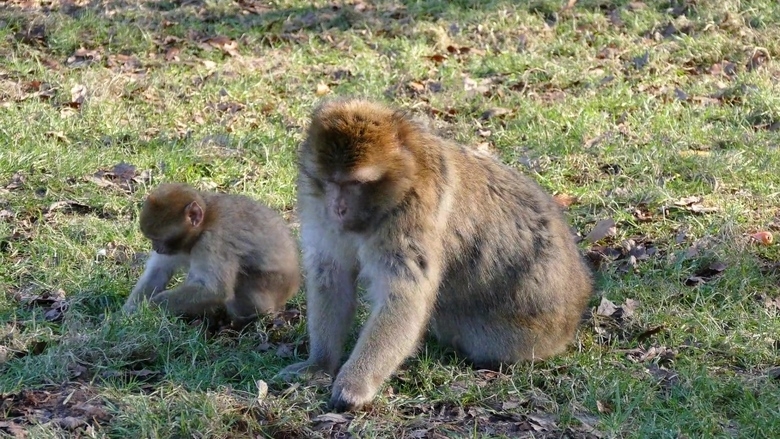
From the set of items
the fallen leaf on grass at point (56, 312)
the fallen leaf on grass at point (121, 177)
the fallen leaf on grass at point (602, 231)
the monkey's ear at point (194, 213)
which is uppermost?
the monkey's ear at point (194, 213)

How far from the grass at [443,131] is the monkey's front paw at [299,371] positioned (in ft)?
0.31

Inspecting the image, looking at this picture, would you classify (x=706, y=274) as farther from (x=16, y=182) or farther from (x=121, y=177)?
(x=16, y=182)

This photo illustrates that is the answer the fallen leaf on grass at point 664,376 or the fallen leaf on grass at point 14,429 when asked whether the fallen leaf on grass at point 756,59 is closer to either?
the fallen leaf on grass at point 664,376

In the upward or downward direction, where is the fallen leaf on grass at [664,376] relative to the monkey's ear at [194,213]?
downward

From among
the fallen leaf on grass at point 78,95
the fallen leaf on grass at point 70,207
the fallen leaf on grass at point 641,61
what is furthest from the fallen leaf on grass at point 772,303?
the fallen leaf on grass at point 78,95

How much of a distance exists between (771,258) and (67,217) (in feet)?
14.1

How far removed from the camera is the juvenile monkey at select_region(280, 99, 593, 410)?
445 centimetres

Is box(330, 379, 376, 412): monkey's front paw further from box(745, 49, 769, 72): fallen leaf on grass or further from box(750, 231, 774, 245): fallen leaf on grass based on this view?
box(745, 49, 769, 72): fallen leaf on grass

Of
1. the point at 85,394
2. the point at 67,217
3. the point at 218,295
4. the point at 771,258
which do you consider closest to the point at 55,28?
the point at 67,217

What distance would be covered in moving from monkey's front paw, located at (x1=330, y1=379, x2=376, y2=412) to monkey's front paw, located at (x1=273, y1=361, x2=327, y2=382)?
12.9 inches

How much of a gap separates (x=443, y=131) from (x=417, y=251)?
3699 millimetres

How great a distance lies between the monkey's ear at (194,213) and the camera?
5.45 m

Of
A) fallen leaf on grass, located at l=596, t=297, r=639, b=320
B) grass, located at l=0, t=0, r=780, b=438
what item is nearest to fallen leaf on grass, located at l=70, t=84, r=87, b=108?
grass, located at l=0, t=0, r=780, b=438

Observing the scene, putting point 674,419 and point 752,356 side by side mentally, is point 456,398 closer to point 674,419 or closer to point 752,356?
point 674,419
